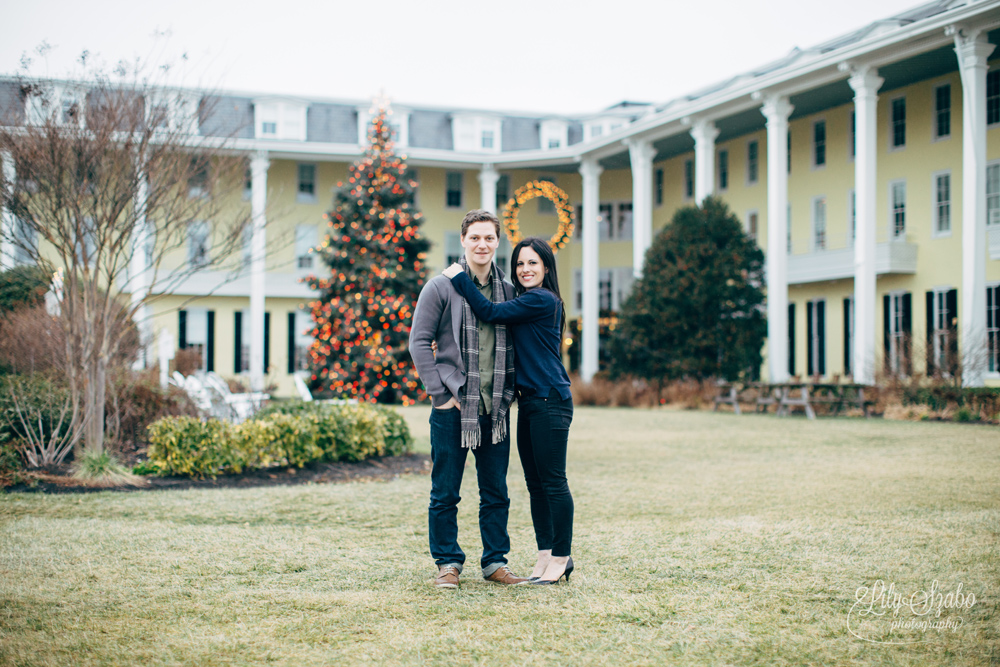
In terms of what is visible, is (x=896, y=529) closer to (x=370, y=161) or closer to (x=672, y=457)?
(x=672, y=457)

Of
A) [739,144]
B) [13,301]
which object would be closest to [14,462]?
[13,301]

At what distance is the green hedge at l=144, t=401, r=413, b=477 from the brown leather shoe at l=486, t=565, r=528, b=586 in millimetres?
4632

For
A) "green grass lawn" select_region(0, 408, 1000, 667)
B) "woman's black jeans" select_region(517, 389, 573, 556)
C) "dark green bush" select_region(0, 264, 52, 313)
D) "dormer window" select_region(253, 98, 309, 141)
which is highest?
"dormer window" select_region(253, 98, 309, 141)

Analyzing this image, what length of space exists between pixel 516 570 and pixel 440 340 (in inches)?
55.8

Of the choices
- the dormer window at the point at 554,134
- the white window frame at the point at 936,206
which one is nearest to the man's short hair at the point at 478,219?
the white window frame at the point at 936,206

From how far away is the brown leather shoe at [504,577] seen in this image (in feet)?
14.6

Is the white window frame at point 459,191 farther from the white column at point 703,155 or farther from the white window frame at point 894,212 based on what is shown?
the white window frame at point 894,212

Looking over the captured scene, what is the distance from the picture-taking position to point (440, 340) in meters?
4.48

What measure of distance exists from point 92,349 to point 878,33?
693 inches

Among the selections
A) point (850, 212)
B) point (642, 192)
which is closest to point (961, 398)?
point (850, 212)

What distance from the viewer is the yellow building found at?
18781 millimetres

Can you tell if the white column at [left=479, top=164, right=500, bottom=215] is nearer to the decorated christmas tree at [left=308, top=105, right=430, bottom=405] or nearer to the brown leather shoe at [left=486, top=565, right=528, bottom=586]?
the decorated christmas tree at [left=308, top=105, right=430, bottom=405]

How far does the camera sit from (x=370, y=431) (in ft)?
31.0

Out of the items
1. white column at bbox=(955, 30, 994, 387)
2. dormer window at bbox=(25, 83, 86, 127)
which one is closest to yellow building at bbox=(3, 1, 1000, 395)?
white column at bbox=(955, 30, 994, 387)
